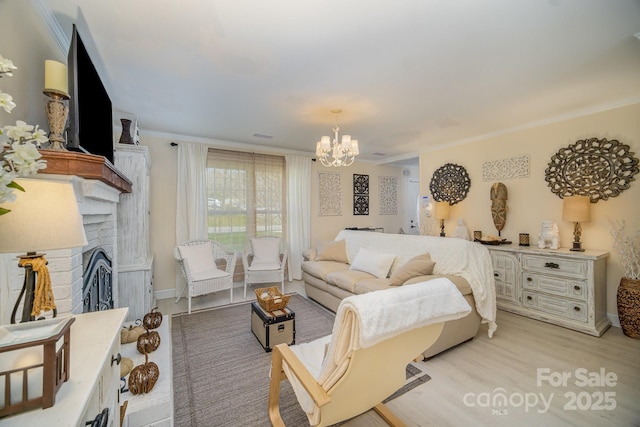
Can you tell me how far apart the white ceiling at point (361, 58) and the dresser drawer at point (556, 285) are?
2.01 m

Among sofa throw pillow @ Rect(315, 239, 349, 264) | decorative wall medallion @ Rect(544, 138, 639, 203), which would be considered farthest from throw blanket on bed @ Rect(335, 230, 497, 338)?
decorative wall medallion @ Rect(544, 138, 639, 203)

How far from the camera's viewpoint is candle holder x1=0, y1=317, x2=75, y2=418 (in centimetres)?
63

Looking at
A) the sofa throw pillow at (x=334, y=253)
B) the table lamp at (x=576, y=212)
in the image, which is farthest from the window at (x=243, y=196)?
the table lamp at (x=576, y=212)

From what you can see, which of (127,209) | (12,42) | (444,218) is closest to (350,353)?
(12,42)

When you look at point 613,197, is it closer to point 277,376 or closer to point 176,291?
point 277,376

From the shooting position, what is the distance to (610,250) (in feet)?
9.93

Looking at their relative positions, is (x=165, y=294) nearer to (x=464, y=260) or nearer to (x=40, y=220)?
(x=40, y=220)

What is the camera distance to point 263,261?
4320mm

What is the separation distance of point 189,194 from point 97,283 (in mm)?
2265

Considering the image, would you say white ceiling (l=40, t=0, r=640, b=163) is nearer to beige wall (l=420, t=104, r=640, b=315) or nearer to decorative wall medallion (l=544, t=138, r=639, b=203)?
beige wall (l=420, t=104, r=640, b=315)

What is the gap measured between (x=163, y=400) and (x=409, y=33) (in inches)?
112

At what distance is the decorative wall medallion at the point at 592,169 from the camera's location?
9.53ft

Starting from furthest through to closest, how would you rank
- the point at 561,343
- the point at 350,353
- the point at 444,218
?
the point at 444,218, the point at 561,343, the point at 350,353

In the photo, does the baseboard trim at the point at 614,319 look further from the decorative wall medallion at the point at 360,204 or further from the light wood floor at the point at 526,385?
the decorative wall medallion at the point at 360,204
